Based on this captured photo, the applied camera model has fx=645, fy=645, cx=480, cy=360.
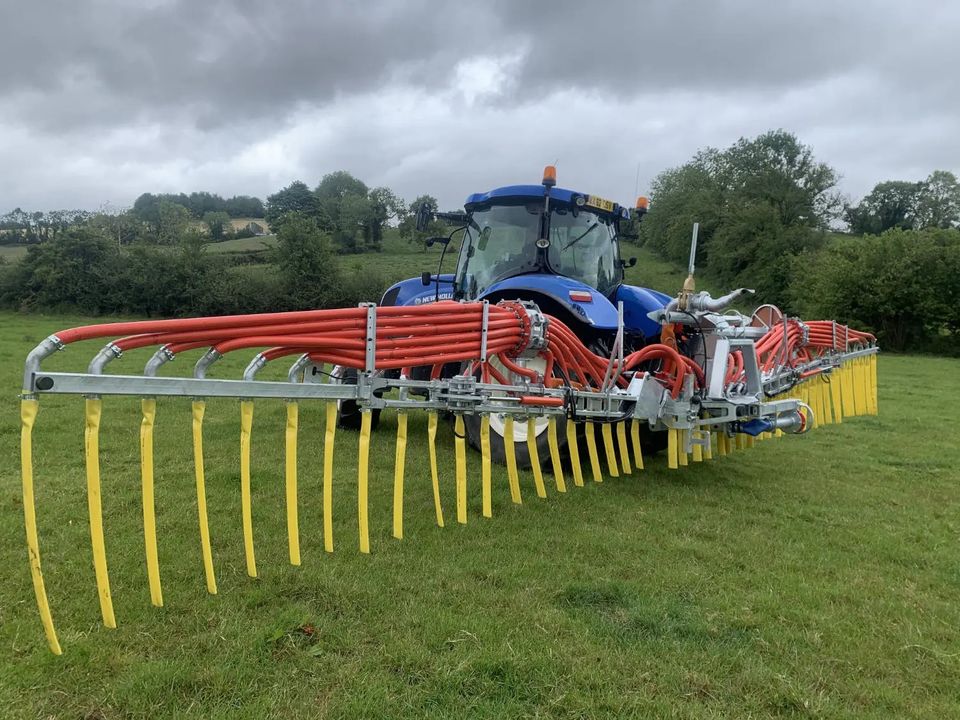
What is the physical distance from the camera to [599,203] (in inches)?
215

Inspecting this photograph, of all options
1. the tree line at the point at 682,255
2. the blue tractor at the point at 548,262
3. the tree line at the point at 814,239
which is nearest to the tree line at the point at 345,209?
the tree line at the point at 682,255

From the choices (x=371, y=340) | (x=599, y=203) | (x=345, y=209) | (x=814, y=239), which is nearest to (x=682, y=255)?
(x=814, y=239)

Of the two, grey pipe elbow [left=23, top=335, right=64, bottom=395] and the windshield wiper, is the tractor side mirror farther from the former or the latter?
grey pipe elbow [left=23, top=335, right=64, bottom=395]

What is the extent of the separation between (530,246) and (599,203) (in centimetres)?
73

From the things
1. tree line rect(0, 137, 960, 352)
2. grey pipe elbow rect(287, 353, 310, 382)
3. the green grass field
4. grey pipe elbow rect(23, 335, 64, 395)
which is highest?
tree line rect(0, 137, 960, 352)

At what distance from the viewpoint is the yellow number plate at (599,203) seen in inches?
212

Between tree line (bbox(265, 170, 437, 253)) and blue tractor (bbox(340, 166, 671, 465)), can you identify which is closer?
blue tractor (bbox(340, 166, 671, 465))

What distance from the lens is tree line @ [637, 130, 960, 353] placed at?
23516 millimetres

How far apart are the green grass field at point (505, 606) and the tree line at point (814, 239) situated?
13.2 meters

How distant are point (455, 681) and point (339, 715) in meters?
0.40

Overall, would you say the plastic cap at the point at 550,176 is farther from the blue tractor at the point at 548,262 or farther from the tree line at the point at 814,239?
the tree line at the point at 814,239

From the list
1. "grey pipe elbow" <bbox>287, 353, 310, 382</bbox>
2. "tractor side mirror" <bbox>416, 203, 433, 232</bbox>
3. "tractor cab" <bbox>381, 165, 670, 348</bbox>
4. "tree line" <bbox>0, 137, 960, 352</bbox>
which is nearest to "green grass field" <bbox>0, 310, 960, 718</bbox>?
"grey pipe elbow" <bbox>287, 353, 310, 382</bbox>

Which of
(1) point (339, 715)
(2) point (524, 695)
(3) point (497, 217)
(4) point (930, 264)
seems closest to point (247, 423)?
(1) point (339, 715)

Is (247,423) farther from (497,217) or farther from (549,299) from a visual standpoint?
(497,217)
